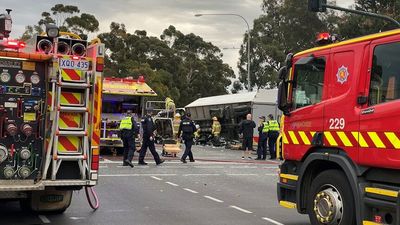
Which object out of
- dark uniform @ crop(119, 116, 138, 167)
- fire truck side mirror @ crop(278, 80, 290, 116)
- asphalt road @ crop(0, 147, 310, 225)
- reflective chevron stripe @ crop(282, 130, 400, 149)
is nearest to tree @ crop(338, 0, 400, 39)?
asphalt road @ crop(0, 147, 310, 225)

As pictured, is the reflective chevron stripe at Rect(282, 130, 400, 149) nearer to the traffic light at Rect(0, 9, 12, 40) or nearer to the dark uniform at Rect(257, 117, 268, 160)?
the traffic light at Rect(0, 9, 12, 40)

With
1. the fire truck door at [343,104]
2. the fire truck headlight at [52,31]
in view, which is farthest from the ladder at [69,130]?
the fire truck door at [343,104]

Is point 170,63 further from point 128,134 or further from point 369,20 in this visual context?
point 128,134

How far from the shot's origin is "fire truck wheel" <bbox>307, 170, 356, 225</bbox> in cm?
632

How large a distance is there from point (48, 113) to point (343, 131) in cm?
383

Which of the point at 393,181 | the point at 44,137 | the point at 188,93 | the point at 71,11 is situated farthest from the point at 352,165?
the point at 188,93

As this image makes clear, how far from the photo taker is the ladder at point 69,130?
22.9 ft

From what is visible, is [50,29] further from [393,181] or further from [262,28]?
[262,28]

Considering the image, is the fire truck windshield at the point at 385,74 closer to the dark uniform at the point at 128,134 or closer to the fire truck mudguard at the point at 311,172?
the fire truck mudguard at the point at 311,172

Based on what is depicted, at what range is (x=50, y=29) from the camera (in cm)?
715

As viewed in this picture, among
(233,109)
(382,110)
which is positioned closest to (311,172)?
(382,110)

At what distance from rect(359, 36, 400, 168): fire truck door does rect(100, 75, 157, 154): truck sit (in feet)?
46.1

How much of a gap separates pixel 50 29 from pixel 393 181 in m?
4.73

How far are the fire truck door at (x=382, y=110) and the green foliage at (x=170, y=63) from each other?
45.0 meters
